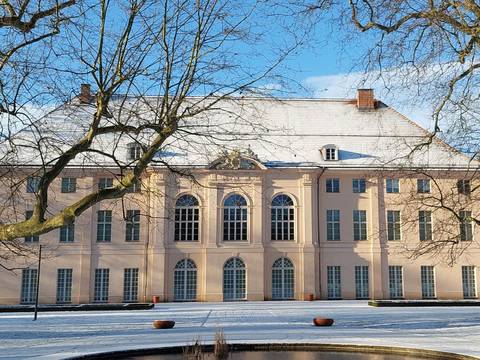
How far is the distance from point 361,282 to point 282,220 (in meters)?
6.18

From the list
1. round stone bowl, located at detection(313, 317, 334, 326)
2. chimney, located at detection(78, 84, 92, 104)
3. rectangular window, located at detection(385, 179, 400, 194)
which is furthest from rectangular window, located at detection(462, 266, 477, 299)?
chimney, located at detection(78, 84, 92, 104)

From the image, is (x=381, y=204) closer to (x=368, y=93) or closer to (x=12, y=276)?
(x=368, y=93)

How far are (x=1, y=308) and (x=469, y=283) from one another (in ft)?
88.8

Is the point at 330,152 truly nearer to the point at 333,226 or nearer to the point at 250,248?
the point at 333,226

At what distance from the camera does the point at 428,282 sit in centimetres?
3553

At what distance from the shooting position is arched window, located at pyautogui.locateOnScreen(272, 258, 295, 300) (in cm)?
3459

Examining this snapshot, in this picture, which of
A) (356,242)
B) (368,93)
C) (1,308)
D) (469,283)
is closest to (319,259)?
(356,242)

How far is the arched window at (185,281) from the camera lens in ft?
112

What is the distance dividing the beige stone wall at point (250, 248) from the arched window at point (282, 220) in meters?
0.36

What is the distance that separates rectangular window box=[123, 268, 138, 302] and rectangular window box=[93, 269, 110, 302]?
3.50ft

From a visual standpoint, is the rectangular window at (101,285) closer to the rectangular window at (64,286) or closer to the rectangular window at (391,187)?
the rectangular window at (64,286)

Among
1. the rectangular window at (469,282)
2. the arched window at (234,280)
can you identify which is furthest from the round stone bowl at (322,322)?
the rectangular window at (469,282)

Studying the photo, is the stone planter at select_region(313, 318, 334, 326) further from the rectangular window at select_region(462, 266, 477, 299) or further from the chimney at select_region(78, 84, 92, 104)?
the rectangular window at select_region(462, 266, 477, 299)

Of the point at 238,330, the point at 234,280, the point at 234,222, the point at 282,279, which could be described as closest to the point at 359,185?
the point at 282,279
